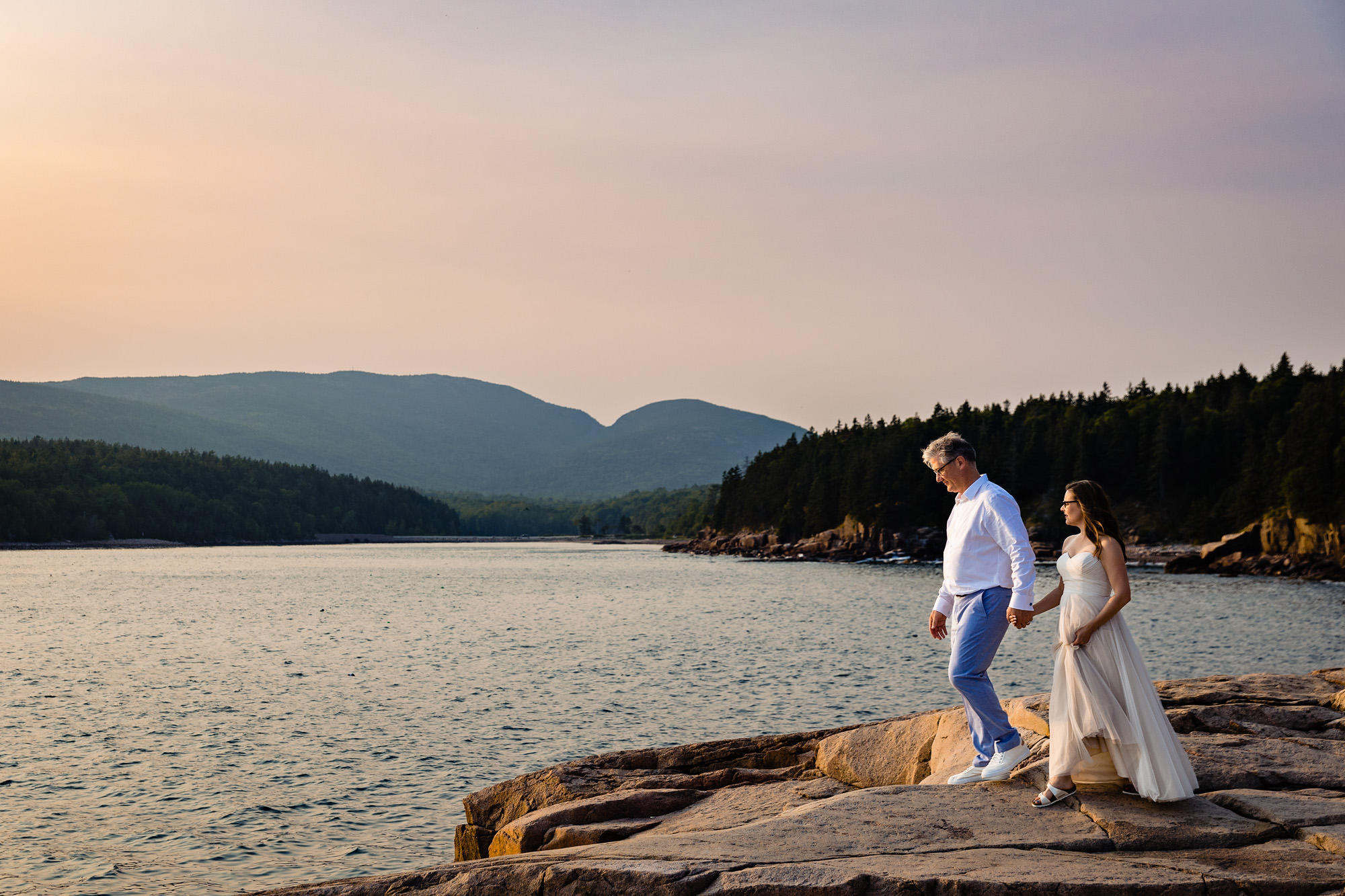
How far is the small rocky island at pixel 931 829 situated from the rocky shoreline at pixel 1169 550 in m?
93.6

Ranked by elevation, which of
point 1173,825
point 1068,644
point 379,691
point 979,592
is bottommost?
point 379,691

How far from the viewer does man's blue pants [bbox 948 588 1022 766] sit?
27.5 ft

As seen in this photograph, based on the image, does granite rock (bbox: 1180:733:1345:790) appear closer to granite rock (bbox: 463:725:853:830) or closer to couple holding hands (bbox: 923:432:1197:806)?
couple holding hands (bbox: 923:432:1197:806)

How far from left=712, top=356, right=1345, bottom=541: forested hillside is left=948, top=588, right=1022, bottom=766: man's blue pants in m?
106

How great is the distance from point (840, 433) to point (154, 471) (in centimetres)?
13428

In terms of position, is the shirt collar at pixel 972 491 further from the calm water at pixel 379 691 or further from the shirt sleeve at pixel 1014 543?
the calm water at pixel 379 691

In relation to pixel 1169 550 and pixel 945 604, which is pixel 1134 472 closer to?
pixel 1169 550

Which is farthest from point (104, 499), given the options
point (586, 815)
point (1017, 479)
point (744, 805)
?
point (744, 805)

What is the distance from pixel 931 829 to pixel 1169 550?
5083 inches

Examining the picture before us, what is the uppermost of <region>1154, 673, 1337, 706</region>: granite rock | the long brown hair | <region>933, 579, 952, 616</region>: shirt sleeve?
the long brown hair

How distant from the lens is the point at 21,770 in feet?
61.9

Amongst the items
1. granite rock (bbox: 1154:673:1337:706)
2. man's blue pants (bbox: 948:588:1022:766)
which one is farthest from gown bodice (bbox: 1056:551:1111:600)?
granite rock (bbox: 1154:673:1337:706)

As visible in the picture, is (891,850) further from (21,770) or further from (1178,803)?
(21,770)

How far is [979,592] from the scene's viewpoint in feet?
27.7
